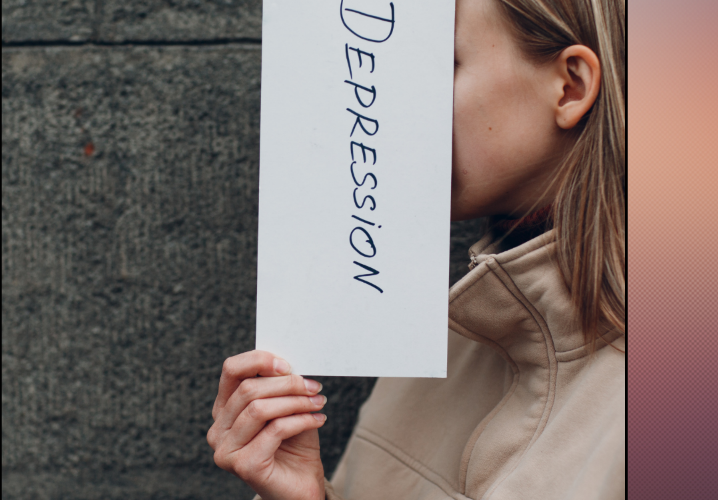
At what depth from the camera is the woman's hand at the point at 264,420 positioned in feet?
2.01

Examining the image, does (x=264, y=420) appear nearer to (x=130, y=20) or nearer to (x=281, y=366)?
(x=281, y=366)

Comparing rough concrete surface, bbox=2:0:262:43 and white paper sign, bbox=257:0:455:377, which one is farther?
rough concrete surface, bbox=2:0:262:43

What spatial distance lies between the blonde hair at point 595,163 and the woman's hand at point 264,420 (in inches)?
14.6

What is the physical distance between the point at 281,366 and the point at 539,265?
346mm

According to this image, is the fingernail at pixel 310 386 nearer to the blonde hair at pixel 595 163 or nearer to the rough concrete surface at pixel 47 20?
the blonde hair at pixel 595 163

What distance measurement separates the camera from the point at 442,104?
61 centimetres

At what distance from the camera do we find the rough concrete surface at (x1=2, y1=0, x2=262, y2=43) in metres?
1.12

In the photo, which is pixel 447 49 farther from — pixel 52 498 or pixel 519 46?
pixel 52 498

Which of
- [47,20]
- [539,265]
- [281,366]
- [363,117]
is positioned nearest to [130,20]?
[47,20]

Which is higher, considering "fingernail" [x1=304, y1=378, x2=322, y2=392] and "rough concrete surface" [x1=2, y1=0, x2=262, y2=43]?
"rough concrete surface" [x1=2, y1=0, x2=262, y2=43]

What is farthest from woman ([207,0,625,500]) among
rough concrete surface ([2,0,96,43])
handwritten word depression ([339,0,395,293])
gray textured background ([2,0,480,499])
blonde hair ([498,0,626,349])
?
rough concrete surface ([2,0,96,43])

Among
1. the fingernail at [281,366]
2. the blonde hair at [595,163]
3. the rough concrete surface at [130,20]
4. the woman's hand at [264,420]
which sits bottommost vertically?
the woman's hand at [264,420]

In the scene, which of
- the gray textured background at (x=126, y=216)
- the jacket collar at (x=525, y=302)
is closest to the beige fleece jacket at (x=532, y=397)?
the jacket collar at (x=525, y=302)

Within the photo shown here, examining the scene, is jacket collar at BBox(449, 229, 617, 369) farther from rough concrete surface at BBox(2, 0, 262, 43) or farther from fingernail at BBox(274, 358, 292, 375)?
rough concrete surface at BBox(2, 0, 262, 43)
